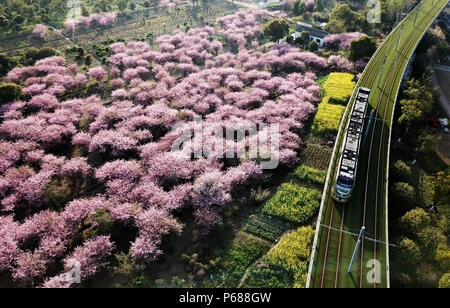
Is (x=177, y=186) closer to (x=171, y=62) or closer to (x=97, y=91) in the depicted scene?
(x=97, y=91)

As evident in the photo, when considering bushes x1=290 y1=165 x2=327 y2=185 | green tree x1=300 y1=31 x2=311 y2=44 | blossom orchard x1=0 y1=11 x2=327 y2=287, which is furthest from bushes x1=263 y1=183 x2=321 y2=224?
green tree x1=300 y1=31 x2=311 y2=44

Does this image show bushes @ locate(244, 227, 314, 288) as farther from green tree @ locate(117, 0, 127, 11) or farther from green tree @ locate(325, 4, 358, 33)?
green tree @ locate(117, 0, 127, 11)

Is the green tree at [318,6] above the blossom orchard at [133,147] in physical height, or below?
above

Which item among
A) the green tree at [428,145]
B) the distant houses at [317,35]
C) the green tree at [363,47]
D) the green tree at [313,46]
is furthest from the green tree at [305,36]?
the green tree at [428,145]

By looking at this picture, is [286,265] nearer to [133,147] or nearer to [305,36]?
[133,147]

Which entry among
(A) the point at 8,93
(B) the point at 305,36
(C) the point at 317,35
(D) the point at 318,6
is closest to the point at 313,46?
(B) the point at 305,36

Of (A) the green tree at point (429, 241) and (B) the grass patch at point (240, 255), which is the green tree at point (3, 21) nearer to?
(B) the grass patch at point (240, 255)
